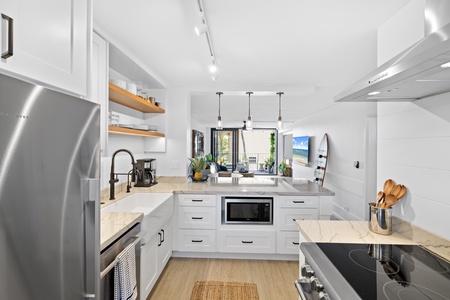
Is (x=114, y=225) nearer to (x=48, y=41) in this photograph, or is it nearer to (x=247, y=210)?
(x=48, y=41)

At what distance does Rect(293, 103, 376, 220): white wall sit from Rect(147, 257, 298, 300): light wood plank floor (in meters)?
2.06

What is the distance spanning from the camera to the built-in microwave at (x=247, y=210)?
294 cm

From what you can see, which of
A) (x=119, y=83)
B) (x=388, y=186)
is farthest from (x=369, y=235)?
(x=119, y=83)

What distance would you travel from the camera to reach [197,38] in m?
2.15

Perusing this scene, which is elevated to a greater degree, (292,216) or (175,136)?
(175,136)

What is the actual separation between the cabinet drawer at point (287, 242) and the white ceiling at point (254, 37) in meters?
1.98

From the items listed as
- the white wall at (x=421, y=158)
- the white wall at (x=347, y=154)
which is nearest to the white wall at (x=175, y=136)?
the white wall at (x=421, y=158)

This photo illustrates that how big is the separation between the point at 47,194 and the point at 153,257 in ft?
5.45

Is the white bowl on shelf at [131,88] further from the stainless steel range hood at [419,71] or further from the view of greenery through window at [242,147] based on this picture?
the view of greenery through window at [242,147]

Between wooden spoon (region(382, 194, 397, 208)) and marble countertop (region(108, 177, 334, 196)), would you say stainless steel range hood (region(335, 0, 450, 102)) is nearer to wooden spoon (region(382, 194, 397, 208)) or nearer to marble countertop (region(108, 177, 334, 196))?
wooden spoon (region(382, 194, 397, 208))

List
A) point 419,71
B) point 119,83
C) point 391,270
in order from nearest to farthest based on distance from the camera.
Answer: point 419,71
point 391,270
point 119,83

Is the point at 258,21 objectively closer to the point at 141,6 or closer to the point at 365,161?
the point at 141,6

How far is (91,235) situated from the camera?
96 centimetres

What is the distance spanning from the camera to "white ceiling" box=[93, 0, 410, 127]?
1654mm
